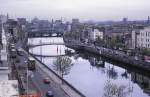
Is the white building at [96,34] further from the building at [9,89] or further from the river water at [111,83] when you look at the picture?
the building at [9,89]

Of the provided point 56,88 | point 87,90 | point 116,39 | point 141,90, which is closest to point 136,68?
point 141,90

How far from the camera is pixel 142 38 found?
2880cm

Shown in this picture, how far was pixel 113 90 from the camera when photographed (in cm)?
1106

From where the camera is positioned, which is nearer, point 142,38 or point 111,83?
point 111,83

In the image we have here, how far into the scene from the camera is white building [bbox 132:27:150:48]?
1096 inches

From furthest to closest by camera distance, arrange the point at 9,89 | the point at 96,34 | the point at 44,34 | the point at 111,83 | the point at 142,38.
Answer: the point at 44,34 → the point at 96,34 → the point at 142,38 → the point at 111,83 → the point at 9,89

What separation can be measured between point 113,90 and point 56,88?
2.25 meters

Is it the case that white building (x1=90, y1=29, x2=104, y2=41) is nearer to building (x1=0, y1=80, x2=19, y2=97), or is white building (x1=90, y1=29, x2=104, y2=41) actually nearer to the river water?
the river water

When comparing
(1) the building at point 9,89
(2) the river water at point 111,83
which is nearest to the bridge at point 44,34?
(2) the river water at point 111,83

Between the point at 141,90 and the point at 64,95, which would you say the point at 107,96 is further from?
the point at 141,90

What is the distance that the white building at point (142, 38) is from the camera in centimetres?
2784

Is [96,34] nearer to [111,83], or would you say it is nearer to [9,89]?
[111,83]

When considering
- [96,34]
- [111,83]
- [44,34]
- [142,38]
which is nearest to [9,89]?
[111,83]

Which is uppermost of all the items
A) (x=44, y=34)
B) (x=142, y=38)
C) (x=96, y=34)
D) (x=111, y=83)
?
(x=142, y=38)
